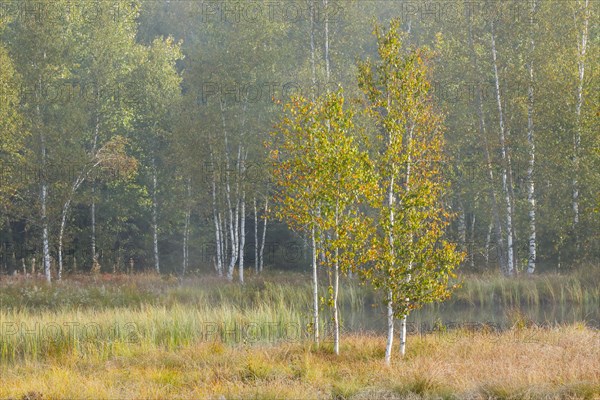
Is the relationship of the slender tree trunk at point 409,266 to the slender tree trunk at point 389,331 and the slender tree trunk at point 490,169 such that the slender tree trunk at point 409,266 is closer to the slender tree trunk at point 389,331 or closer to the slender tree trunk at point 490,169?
the slender tree trunk at point 389,331

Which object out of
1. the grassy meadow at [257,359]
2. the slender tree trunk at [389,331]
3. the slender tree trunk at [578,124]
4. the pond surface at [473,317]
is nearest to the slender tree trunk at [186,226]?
the grassy meadow at [257,359]

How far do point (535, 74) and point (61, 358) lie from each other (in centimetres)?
2178

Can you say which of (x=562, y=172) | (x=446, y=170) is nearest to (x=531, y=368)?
(x=562, y=172)

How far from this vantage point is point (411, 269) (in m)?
13.9

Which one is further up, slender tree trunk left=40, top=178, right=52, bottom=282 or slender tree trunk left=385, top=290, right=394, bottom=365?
slender tree trunk left=40, top=178, right=52, bottom=282

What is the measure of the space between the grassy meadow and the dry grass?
3 cm

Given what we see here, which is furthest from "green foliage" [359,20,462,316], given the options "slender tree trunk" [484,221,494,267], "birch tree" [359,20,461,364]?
"slender tree trunk" [484,221,494,267]

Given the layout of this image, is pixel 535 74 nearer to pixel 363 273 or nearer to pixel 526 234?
pixel 526 234

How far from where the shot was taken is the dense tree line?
27094 millimetres

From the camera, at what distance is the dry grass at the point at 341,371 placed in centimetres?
1090

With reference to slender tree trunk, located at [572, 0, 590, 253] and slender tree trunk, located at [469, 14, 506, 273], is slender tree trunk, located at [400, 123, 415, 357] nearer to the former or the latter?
slender tree trunk, located at [572, 0, 590, 253]

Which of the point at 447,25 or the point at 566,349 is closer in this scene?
the point at 566,349

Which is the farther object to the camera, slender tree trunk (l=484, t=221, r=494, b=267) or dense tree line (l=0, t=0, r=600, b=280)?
slender tree trunk (l=484, t=221, r=494, b=267)

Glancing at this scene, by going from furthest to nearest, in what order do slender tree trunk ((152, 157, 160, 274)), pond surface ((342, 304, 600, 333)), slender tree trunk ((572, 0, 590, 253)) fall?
1. slender tree trunk ((152, 157, 160, 274))
2. slender tree trunk ((572, 0, 590, 253))
3. pond surface ((342, 304, 600, 333))
